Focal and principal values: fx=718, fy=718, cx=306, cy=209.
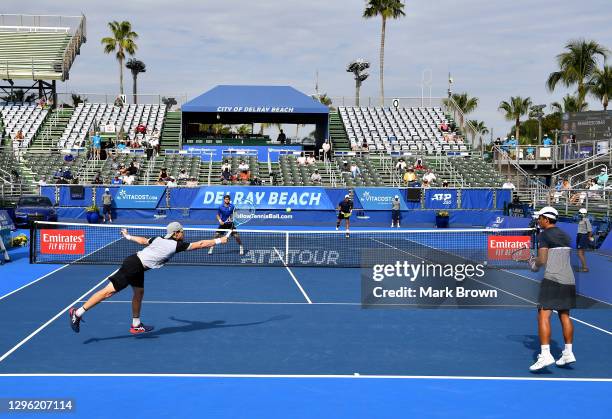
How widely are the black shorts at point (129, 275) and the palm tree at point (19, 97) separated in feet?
166

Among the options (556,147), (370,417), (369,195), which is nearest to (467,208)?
(369,195)

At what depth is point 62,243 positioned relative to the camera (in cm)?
2050

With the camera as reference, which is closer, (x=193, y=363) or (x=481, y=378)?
(x=481, y=378)

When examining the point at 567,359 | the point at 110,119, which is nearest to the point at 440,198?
the point at 110,119

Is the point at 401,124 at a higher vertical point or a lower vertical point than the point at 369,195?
higher

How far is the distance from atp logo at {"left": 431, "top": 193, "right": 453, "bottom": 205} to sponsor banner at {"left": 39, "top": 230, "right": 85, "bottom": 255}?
21.9 meters

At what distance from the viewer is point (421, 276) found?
1317 cm

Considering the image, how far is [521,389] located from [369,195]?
2925 centimetres

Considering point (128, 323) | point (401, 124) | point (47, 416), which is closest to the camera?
point (47, 416)

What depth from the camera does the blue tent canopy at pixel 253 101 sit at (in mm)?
47750

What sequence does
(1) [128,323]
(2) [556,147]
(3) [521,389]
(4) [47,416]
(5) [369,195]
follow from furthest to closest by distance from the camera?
(2) [556,147], (5) [369,195], (1) [128,323], (3) [521,389], (4) [47,416]

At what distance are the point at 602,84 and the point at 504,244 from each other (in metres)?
45.0

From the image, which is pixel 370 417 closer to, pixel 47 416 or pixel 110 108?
pixel 47 416

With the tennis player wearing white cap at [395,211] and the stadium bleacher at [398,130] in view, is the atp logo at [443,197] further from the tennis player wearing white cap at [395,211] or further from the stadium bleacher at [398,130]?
the stadium bleacher at [398,130]
